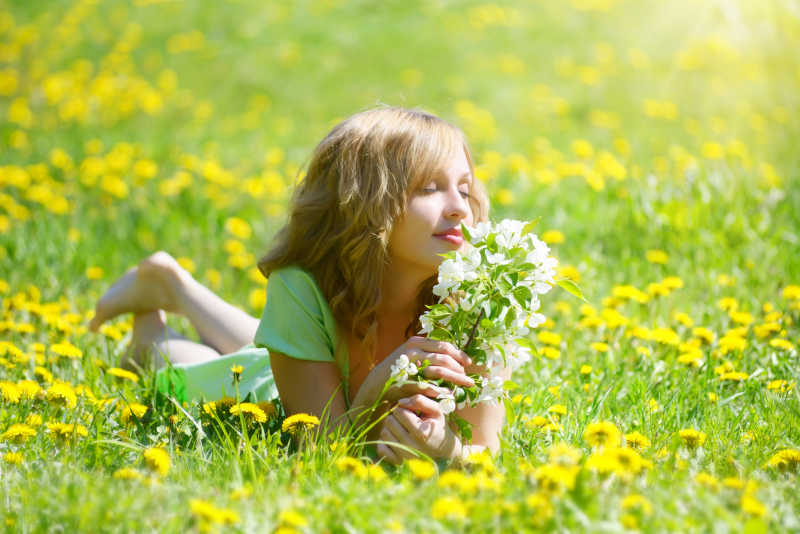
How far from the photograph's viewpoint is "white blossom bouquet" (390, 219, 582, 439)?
1776mm

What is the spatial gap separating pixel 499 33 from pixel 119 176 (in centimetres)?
517

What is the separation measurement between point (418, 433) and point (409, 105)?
5386mm

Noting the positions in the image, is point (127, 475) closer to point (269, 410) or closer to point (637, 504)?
point (269, 410)

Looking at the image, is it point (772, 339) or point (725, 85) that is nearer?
point (772, 339)

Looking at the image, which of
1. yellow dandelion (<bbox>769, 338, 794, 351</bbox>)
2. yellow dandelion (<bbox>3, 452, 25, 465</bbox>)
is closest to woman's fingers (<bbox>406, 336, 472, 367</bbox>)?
yellow dandelion (<bbox>3, 452, 25, 465</bbox>)

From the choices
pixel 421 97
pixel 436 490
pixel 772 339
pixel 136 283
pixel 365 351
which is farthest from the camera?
pixel 421 97

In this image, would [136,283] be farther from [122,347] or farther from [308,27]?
[308,27]

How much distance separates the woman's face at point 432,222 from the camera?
84.1 inches

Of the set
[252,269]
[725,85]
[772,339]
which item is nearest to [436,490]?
[772,339]

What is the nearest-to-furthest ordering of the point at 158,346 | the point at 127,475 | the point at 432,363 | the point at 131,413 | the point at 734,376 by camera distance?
the point at 127,475 < the point at 432,363 < the point at 131,413 < the point at 734,376 < the point at 158,346

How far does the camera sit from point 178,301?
302cm

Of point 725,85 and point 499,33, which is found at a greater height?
point 499,33

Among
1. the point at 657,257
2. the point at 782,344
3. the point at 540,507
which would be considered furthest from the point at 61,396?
the point at 657,257

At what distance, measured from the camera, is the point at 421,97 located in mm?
7207
